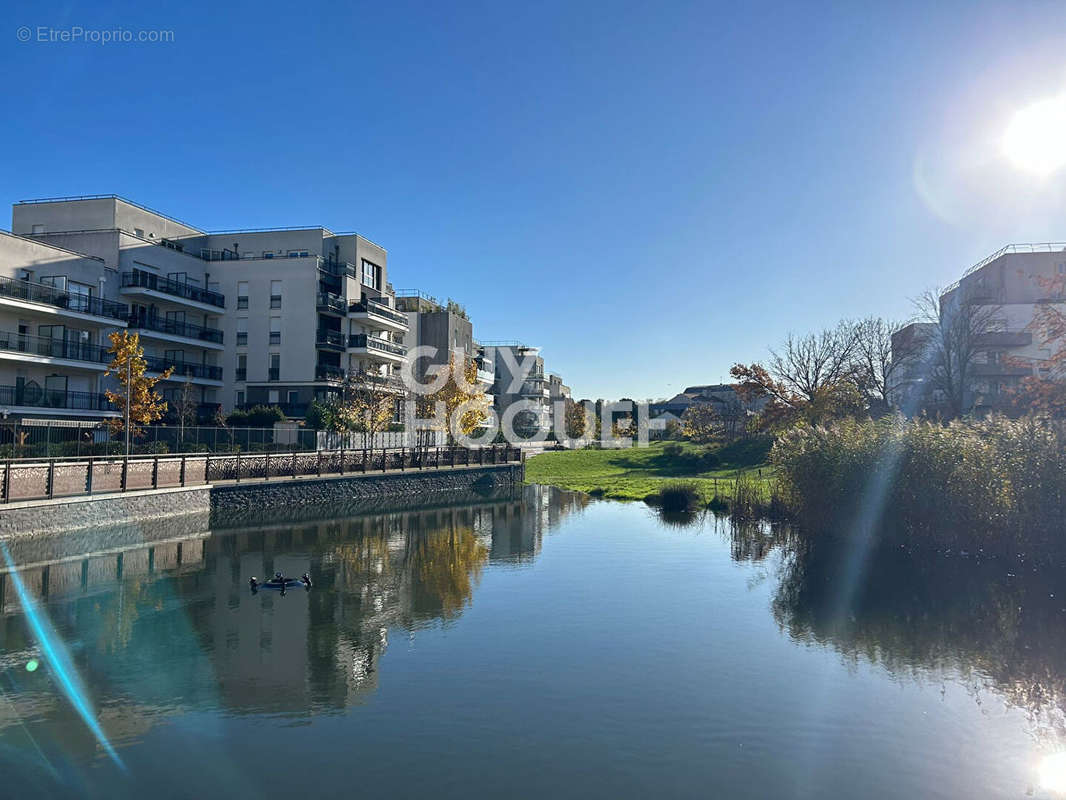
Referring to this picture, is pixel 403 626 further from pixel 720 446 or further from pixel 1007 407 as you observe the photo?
pixel 720 446

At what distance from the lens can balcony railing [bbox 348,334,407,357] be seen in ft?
171

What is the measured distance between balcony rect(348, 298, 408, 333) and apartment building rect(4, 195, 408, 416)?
10cm

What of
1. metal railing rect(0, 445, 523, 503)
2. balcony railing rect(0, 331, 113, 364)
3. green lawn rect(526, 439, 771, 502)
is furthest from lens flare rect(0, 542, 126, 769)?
green lawn rect(526, 439, 771, 502)

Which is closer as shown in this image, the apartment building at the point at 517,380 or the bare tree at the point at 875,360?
the bare tree at the point at 875,360

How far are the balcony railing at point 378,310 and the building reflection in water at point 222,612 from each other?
27705 millimetres

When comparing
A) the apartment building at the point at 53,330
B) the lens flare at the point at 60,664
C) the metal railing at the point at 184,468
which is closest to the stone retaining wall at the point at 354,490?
the metal railing at the point at 184,468

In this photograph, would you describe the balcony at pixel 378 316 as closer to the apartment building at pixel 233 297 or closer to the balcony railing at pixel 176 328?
the apartment building at pixel 233 297

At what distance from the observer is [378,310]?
54.4 m

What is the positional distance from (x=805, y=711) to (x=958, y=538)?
13.6 meters

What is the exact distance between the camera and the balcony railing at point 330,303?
4978 cm

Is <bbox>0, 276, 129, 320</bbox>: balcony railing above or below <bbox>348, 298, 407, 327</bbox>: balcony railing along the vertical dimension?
below

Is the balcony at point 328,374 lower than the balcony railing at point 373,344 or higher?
lower

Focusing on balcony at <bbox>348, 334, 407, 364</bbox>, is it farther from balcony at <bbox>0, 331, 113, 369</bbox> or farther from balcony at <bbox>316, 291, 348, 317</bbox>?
balcony at <bbox>0, 331, 113, 369</bbox>

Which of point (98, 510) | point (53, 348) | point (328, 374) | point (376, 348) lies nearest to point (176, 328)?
point (53, 348)
